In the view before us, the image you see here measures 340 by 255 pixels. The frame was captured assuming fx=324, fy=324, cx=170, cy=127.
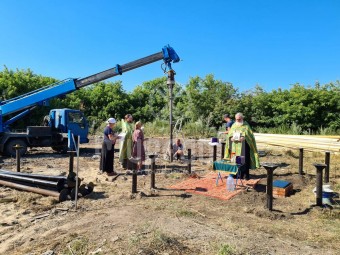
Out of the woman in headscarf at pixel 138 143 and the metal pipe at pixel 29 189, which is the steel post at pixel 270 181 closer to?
the metal pipe at pixel 29 189

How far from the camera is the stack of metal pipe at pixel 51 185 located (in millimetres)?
6289

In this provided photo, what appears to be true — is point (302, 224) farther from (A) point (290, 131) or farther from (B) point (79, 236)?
(A) point (290, 131)

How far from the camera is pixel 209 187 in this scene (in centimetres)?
725

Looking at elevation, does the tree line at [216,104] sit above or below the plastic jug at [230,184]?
above

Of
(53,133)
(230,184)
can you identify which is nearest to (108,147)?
(230,184)

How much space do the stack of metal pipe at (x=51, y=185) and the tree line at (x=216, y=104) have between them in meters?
14.3

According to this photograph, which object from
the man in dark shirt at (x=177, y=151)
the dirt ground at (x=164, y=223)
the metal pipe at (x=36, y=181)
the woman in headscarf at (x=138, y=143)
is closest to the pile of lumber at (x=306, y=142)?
the dirt ground at (x=164, y=223)

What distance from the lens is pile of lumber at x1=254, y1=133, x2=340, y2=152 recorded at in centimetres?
1201

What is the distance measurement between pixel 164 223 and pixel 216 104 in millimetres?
19228

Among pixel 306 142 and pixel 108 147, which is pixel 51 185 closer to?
pixel 108 147

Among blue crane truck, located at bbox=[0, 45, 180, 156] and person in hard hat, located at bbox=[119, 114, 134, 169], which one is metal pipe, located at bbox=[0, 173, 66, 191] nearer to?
person in hard hat, located at bbox=[119, 114, 134, 169]

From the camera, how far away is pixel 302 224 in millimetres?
5016

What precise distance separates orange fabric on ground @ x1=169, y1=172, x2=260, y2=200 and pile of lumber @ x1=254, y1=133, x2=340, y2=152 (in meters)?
5.76

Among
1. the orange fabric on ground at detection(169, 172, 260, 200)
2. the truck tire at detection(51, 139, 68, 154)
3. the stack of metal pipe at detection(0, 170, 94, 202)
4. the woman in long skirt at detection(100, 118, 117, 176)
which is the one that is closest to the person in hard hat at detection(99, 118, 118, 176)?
the woman in long skirt at detection(100, 118, 117, 176)
